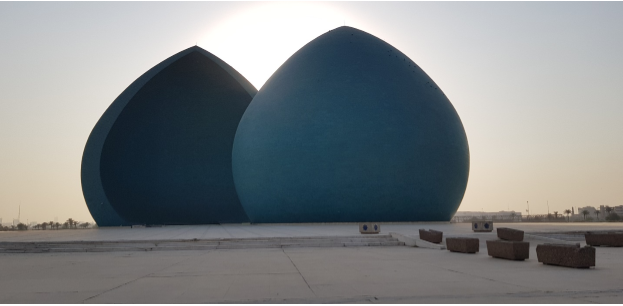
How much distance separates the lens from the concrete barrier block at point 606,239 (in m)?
15.1

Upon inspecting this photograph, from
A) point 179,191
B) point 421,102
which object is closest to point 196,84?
point 179,191

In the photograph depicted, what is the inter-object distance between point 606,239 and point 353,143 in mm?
16903

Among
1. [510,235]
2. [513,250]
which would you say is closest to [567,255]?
[513,250]

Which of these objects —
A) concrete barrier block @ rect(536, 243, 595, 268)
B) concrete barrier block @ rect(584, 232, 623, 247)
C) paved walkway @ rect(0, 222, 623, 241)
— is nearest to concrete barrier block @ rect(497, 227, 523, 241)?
concrete barrier block @ rect(584, 232, 623, 247)

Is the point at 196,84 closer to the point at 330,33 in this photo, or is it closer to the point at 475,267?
the point at 330,33

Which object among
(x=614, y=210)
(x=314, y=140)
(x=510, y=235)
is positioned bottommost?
(x=510, y=235)

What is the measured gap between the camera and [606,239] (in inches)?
599

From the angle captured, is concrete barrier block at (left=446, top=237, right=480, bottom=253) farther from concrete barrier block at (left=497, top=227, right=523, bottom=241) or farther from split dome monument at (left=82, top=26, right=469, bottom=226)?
split dome monument at (left=82, top=26, right=469, bottom=226)

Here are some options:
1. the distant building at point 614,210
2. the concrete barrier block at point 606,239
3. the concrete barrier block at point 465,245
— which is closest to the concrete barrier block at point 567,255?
the concrete barrier block at point 465,245

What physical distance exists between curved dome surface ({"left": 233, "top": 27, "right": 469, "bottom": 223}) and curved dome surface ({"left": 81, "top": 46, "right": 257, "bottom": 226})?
8.61 metres

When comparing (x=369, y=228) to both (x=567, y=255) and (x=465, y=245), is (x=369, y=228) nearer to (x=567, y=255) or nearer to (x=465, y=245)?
(x=465, y=245)

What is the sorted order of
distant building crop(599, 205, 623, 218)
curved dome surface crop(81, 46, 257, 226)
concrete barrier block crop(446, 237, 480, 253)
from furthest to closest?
distant building crop(599, 205, 623, 218)
curved dome surface crop(81, 46, 257, 226)
concrete barrier block crop(446, 237, 480, 253)

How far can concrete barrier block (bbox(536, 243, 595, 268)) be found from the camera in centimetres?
940

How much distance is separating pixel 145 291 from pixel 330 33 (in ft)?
104
